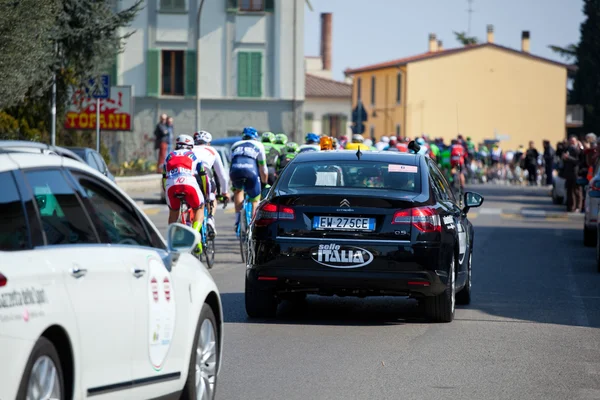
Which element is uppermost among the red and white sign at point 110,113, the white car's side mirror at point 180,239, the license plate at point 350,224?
the red and white sign at point 110,113

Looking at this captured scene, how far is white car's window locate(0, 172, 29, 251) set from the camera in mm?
5234

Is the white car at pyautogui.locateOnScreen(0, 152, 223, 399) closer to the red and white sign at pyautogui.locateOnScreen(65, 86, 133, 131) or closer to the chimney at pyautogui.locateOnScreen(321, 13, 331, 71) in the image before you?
the red and white sign at pyautogui.locateOnScreen(65, 86, 133, 131)

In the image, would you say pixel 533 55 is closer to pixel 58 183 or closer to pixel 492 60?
pixel 492 60

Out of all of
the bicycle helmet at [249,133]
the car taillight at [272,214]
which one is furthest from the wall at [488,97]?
the car taillight at [272,214]

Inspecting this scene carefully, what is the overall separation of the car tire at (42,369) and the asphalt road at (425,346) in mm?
2812

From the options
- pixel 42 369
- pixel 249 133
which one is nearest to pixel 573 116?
pixel 249 133

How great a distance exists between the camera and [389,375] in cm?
897

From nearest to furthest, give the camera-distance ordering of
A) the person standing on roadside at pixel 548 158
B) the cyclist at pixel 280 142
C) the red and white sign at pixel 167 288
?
the red and white sign at pixel 167 288 → the cyclist at pixel 280 142 → the person standing on roadside at pixel 548 158

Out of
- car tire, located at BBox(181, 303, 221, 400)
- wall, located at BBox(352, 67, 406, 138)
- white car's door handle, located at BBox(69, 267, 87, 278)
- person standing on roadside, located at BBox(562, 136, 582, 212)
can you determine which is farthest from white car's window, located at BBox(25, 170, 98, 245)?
wall, located at BBox(352, 67, 406, 138)

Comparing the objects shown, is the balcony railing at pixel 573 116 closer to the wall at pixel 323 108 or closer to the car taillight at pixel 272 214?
the wall at pixel 323 108

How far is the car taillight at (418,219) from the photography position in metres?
11.1

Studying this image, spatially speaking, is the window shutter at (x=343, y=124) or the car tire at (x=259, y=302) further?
the window shutter at (x=343, y=124)

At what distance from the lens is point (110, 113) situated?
32938 mm

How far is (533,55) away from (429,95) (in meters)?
7.69
